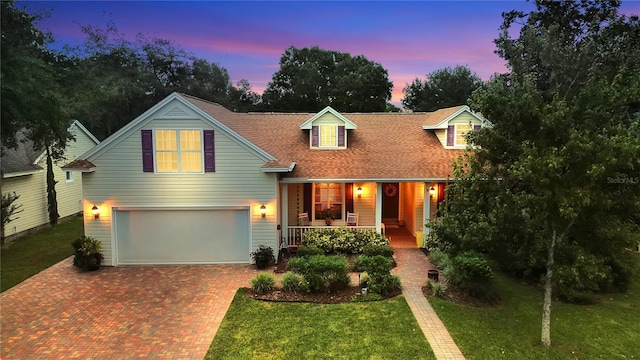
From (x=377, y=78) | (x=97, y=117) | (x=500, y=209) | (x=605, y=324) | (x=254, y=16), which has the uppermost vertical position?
(x=377, y=78)

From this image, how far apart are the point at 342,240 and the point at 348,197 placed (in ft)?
9.31

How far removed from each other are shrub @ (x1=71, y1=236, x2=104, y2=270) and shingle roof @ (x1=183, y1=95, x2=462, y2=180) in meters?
6.15

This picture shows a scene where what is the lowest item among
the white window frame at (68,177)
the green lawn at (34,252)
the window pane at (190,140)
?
the green lawn at (34,252)

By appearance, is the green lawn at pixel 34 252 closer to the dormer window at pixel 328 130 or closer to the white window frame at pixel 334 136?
the dormer window at pixel 328 130

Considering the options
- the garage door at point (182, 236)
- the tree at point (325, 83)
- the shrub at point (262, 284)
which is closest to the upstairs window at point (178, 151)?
the garage door at point (182, 236)

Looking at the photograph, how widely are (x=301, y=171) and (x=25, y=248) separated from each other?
40.4ft

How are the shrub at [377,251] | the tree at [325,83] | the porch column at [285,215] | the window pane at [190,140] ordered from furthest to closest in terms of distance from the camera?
the tree at [325,83] → the porch column at [285,215] → the shrub at [377,251] → the window pane at [190,140]

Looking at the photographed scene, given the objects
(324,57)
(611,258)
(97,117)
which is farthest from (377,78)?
(611,258)

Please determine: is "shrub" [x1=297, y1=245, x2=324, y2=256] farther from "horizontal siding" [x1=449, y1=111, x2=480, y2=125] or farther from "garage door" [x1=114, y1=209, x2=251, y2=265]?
"horizontal siding" [x1=449, y1=111, x2=480, y2=125]

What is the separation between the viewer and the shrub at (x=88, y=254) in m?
13.1

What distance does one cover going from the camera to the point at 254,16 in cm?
1683

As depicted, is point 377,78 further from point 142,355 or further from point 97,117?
point 142,355

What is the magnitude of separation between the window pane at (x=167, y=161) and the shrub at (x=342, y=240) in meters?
5.62

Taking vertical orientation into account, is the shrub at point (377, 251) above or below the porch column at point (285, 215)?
below
